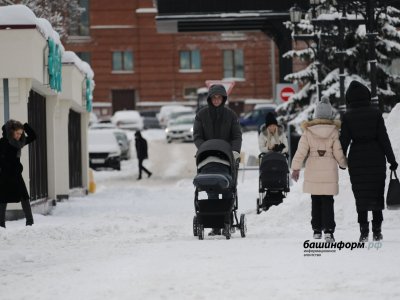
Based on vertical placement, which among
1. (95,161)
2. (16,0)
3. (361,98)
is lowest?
(95,161)

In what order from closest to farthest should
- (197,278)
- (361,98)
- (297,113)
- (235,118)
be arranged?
(197,278)
(361,98)
(235,118)
(297,113)

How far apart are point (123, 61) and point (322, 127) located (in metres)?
63.3

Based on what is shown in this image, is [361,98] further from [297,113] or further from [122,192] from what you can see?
[297,113]

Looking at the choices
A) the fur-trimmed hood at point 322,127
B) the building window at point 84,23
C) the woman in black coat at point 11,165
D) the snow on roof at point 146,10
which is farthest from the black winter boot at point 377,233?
the snow on roof at point 146,10

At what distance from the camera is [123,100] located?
246ft

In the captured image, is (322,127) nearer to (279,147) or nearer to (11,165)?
(11,165)

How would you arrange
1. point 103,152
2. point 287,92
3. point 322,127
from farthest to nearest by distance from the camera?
point 103,152
point 287,92
point 322,127

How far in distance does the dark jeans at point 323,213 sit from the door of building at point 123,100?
6219cm

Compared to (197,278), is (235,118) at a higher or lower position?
higher

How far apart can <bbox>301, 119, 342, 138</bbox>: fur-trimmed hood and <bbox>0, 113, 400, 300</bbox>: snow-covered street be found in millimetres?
1097

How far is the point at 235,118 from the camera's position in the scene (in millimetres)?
13422

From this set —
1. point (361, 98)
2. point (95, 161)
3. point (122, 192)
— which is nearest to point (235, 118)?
point (361, 98)

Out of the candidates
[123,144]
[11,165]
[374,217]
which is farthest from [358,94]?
[123,144]

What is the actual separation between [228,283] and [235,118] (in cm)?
487
